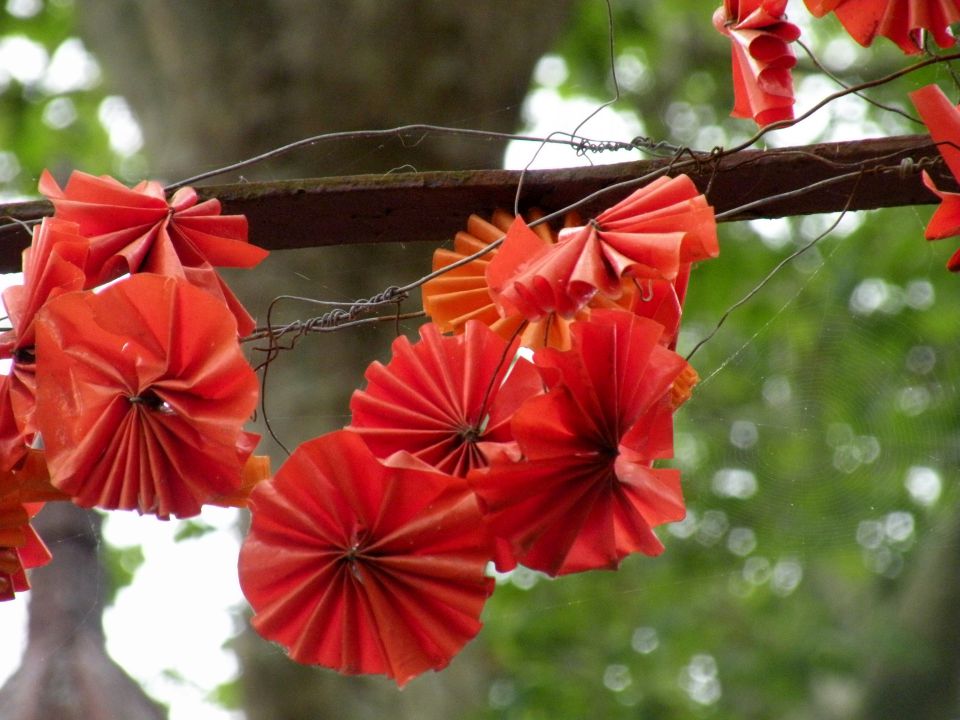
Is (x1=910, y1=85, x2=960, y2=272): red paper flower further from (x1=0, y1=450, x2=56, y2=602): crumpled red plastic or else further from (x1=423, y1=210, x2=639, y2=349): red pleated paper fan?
(x1=0, y1=450, x2=56, y2=602): crumpled red plastic

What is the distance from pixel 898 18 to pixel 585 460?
36 cm

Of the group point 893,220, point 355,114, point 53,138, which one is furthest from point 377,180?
point 53,138

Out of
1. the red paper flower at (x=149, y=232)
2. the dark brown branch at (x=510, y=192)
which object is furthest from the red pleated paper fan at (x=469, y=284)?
the red paper flower at (x=149, y=232)

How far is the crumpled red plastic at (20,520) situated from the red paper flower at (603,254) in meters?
0.29

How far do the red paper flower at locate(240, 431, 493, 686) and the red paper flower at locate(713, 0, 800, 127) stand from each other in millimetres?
376

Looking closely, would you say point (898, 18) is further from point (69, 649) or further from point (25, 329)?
point (69, 649)

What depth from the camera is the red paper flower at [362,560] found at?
636 mm

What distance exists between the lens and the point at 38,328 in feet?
2.07

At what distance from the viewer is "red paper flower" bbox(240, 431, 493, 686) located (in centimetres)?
64

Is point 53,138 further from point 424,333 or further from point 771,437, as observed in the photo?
point 424,333

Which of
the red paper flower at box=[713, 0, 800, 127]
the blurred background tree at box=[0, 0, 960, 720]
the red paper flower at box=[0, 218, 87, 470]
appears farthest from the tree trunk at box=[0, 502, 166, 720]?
the blurred background tree at box=[0, 0, 960, 720]

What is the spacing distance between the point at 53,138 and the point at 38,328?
347cm

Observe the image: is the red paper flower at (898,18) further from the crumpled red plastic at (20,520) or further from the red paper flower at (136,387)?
the crumpled red plastic at (20,520)

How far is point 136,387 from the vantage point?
63 centimetres
